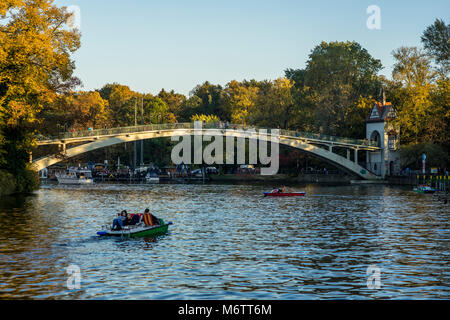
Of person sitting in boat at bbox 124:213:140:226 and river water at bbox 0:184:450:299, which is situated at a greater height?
person sitting in boat at bbox 124:213:140:226

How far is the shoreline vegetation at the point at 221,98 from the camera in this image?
Result: 5412 cm

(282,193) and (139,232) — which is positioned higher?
(282,193)

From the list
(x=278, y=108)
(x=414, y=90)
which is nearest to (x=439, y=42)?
(x=414, y=90)

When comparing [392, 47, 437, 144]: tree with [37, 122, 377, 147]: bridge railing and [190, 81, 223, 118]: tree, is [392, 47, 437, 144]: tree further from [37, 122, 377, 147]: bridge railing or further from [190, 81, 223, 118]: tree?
[190, 81, 223, 118]: tree

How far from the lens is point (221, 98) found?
153000mm

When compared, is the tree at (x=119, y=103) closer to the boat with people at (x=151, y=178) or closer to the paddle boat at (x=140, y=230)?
the boat with people at (x=151, y=178)

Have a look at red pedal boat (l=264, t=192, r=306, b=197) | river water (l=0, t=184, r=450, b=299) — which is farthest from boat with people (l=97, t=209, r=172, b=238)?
red pedal boat (l=264, t=192, r=306, b=197)

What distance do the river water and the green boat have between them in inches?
A: 16.7

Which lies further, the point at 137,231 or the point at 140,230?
the point at 140,230

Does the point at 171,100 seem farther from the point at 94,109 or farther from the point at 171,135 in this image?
the point at 171,135

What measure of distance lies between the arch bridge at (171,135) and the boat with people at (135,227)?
142ft

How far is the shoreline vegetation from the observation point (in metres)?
54.1

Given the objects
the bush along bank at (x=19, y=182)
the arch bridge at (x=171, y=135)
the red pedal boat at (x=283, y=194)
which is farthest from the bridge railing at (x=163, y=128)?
the red pedal boat at (x=283, y=194)

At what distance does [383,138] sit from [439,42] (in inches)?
656
